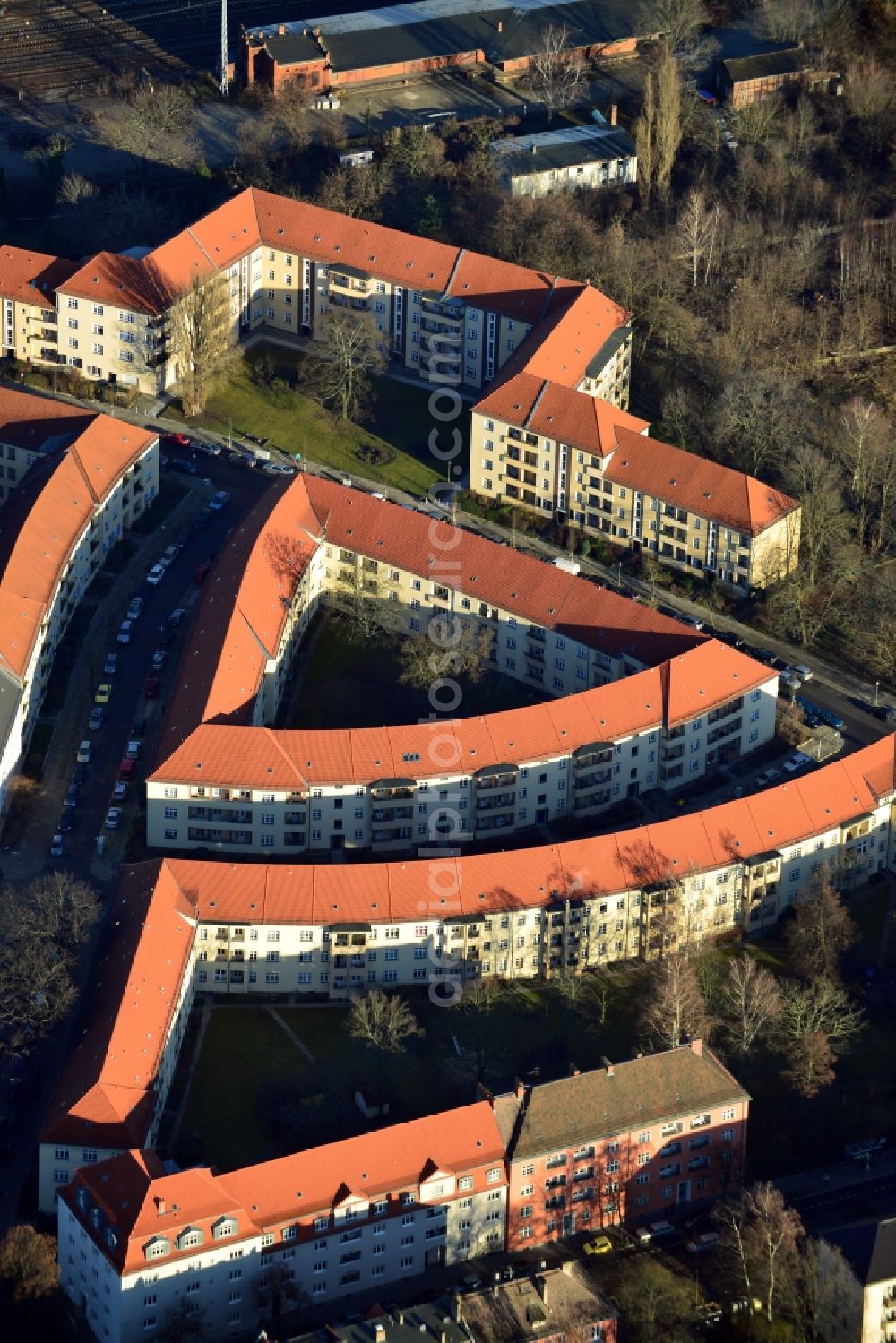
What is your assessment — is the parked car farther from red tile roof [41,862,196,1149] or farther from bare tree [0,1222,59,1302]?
bare tree [0,1222,59,1302]

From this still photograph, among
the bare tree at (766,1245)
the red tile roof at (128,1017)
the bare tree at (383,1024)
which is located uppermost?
the red tile roof at (128,1017)

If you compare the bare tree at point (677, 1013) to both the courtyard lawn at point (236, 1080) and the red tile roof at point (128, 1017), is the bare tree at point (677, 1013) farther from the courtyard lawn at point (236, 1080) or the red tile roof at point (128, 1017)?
the red tile roof at point (128, 1017)

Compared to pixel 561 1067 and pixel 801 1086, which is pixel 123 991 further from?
pixel 801 1086

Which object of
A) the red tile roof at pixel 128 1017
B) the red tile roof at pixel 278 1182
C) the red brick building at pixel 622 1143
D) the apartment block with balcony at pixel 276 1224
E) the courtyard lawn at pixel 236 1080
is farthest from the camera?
the courtyard lawn at pixel 236 1080

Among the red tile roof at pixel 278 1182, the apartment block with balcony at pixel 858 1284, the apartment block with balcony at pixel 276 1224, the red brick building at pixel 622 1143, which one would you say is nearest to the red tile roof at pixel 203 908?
the red tile roof at pixel 278 1182

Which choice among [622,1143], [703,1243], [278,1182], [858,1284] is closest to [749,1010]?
[622,1143]

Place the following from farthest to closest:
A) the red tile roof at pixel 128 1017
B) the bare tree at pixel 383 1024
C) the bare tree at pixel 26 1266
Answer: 1. the bare tree at pixel 383 1024
2. the red tile roof at pixel 128 1017
3. the bare tree at pixel 26 1266
